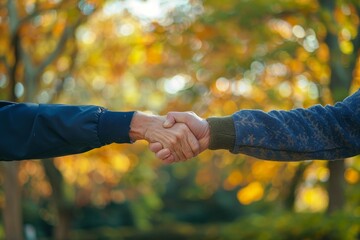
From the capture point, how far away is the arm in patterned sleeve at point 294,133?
3.54 meters

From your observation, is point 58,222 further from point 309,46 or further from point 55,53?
point 309,46

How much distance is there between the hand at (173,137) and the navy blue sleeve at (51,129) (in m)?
0.30

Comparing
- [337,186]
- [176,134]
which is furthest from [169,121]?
[337,186]

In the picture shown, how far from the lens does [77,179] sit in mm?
21422

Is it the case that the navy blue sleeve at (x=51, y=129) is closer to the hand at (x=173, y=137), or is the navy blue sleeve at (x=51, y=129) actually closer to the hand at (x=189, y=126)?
the hand at (x=173, y=137)

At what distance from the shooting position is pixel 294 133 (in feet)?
11.8

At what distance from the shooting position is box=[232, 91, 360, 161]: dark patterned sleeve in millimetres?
3545

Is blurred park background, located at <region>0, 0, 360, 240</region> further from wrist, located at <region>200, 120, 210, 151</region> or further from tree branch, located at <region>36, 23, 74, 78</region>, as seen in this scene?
wrist, located at <region>200, 120, 210, 151</region>

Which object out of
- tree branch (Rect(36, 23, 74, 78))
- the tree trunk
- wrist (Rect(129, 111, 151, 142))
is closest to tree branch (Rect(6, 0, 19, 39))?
tree branch (Rect(36, 23, 74, 78))

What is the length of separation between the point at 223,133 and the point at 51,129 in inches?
30.1

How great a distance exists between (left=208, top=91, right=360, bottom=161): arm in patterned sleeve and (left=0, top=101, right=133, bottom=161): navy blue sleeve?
0.52m

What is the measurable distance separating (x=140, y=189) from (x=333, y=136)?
20213 millimetres

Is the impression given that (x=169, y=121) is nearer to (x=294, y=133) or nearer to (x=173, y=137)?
(x=173, y=137)

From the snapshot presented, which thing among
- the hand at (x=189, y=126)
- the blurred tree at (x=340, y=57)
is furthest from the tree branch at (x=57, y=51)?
the hand at (x=189, y=126)
